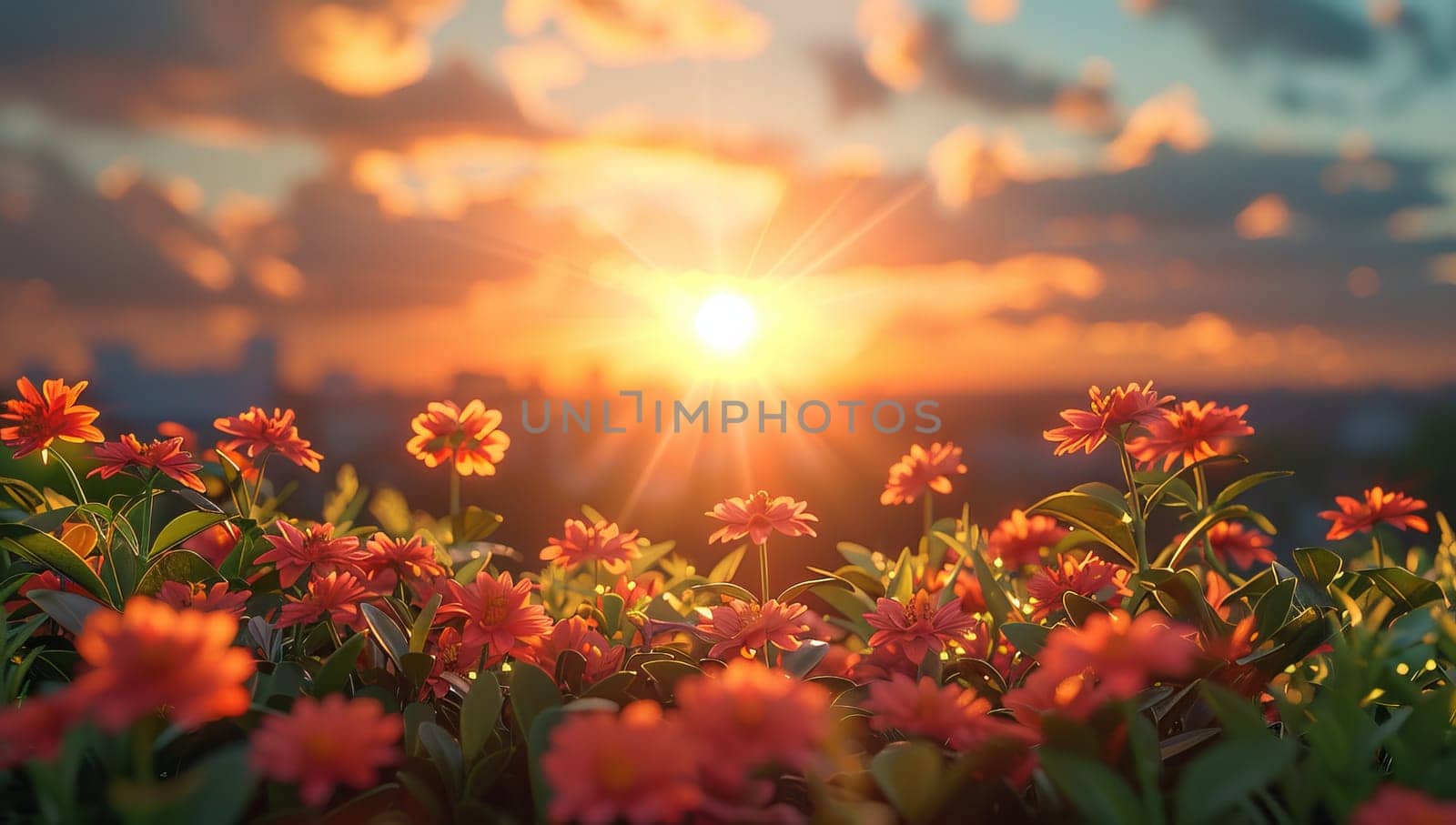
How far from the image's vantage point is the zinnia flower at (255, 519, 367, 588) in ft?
4.94

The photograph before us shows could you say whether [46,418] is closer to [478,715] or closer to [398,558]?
[398,558]

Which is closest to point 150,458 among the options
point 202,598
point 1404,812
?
point 202,598

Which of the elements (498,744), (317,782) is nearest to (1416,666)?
(498,744)

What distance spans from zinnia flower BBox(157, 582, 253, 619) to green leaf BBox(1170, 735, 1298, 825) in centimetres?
124

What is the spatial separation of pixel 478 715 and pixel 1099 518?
105 centimetres

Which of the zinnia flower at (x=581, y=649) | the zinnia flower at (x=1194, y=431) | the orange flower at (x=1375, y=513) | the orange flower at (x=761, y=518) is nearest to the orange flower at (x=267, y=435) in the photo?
the zinnia flower at (x=581, y=649)

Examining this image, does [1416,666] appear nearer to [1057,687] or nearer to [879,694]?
[1057,687]

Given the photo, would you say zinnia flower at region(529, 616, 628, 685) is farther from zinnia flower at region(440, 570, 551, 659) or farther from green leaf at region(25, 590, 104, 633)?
green leaf at region(25, 590, 104, 633)

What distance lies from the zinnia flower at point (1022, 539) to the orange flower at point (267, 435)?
1.36 meters

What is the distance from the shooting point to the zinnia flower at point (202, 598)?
1.46m

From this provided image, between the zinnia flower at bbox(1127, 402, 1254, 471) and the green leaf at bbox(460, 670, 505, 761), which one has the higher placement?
the zinnia flower at bbox(1127, 402, 1254, 471)

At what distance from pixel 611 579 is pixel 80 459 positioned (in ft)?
5.28

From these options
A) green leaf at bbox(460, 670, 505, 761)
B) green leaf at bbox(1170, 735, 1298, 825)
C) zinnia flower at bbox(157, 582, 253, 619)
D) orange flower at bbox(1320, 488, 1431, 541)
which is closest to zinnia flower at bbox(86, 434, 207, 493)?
zinnia flower at bbox(157, 582, 253, 619)

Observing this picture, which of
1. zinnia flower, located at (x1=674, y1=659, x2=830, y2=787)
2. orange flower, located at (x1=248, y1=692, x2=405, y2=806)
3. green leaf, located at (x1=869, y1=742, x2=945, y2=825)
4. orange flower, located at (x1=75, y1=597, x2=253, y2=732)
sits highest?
orange flower, located at (x1=75, y1=597, x2=253, y2=732)
